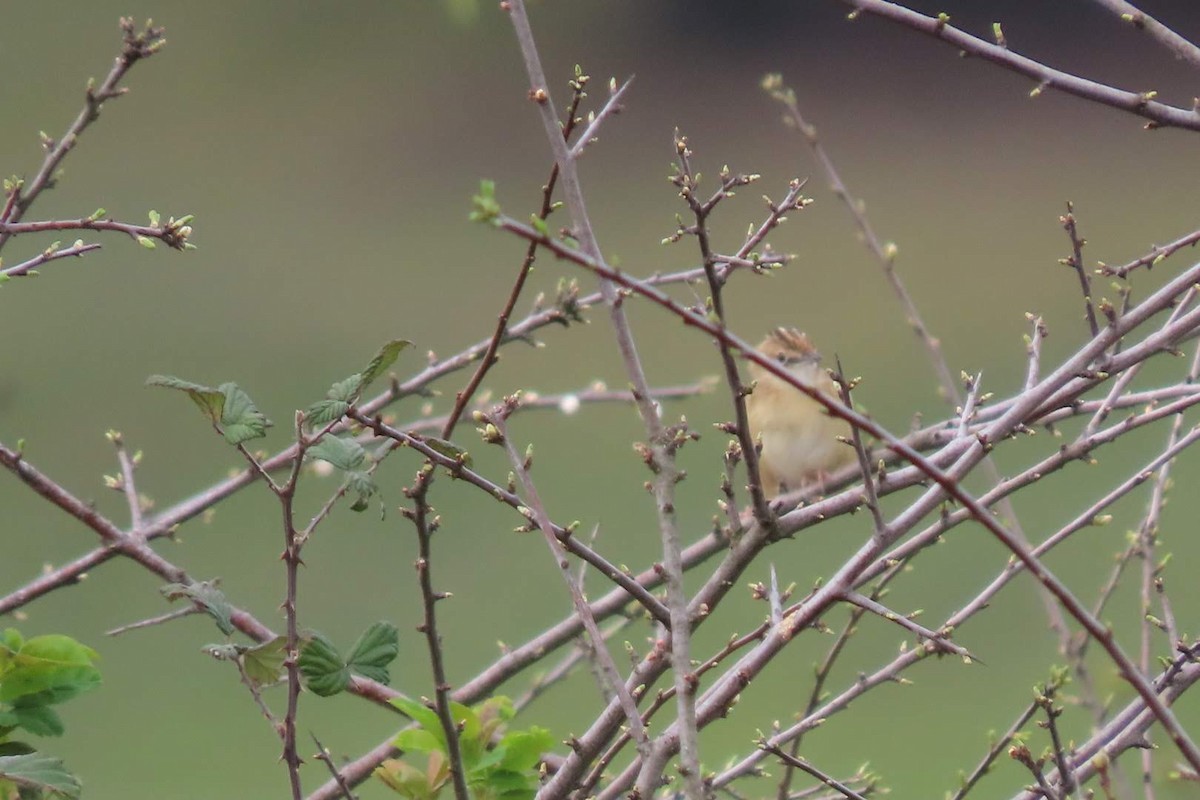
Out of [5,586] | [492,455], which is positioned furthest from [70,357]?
[492,455]

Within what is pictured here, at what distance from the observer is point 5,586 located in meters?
4.93

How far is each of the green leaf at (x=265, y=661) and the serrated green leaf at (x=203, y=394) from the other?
14 cm

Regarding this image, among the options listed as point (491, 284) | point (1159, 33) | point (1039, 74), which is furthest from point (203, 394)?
point (491, 284)

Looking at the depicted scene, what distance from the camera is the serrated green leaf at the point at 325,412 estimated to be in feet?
2.81

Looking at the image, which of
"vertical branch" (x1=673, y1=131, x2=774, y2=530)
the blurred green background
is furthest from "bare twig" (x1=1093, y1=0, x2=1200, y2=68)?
the blurred green background

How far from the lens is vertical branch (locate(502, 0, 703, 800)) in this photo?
2.75ft

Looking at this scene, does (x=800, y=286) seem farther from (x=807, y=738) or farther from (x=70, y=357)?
(x=70, y=357)

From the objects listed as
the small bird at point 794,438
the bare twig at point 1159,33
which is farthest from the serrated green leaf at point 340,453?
the small bird at point 794,438

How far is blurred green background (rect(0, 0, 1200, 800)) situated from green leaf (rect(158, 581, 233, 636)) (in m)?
3.95

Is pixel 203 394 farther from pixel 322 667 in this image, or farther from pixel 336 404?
pixel 322 667

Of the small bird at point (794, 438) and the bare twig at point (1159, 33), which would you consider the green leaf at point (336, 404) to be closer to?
the bare twig at point (1159, 33)

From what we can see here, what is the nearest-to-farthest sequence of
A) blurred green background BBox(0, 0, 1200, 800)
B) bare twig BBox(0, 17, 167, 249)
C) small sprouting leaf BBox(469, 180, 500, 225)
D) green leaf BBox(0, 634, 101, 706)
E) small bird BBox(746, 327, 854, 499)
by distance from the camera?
small sprouting leaf BBox(469, 180, 500, 225) < green leaf BBox(0, 634, 101, 706) < bare twig BBox(0, 17, 167, 249) < small bird BBox(746, 327, 854, 499) < blurred green background BBox(0, 0, 1200, 800)

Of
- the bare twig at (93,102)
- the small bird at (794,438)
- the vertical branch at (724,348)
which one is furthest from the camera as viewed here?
the small bird at (794,438)

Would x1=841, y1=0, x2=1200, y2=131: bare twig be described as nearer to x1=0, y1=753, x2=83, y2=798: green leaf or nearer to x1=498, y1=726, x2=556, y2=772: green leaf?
x1=498, y1=726, x2=556, y2=772: green leaf
